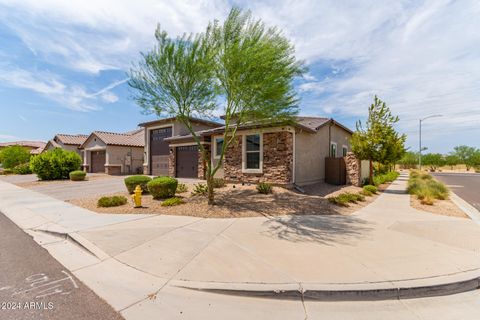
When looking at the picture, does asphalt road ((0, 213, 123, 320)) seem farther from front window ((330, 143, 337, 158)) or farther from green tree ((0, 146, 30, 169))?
green tree ((0, 146, 30, 169))

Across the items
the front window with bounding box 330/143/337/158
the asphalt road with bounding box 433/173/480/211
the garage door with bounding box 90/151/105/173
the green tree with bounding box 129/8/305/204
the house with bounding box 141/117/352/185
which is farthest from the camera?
the garage door with bounding box 90/151/105/173

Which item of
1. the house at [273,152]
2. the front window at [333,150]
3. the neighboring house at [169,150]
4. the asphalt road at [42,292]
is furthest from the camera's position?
the neighboring house at [169,150]

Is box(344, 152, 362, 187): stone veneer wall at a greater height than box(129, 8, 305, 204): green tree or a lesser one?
lesser

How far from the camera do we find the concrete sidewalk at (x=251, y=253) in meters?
3.52

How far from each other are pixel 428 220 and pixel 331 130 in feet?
37.6

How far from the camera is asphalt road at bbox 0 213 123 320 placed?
2939mm

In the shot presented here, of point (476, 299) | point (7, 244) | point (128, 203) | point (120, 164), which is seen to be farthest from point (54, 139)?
point (476, 299)

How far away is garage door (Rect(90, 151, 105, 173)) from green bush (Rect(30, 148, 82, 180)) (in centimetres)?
590

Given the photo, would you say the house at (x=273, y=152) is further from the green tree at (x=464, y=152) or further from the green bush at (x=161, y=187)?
the green tree at (x=464, y=152)

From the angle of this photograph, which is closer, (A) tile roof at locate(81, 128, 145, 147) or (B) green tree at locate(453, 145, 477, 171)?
(A) tile roof at locate(81, 128, 145, 147)

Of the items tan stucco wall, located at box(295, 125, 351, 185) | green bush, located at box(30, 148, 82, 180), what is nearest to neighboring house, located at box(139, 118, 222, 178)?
green bush, located at box(30, 148, 82, 180)

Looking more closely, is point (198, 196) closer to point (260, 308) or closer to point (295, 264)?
point (295, 264)

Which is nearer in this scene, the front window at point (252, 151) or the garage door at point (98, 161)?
the front window at point (252, 151)

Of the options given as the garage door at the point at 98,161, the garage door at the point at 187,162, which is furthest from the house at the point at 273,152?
the garage door at the point at 98,161
